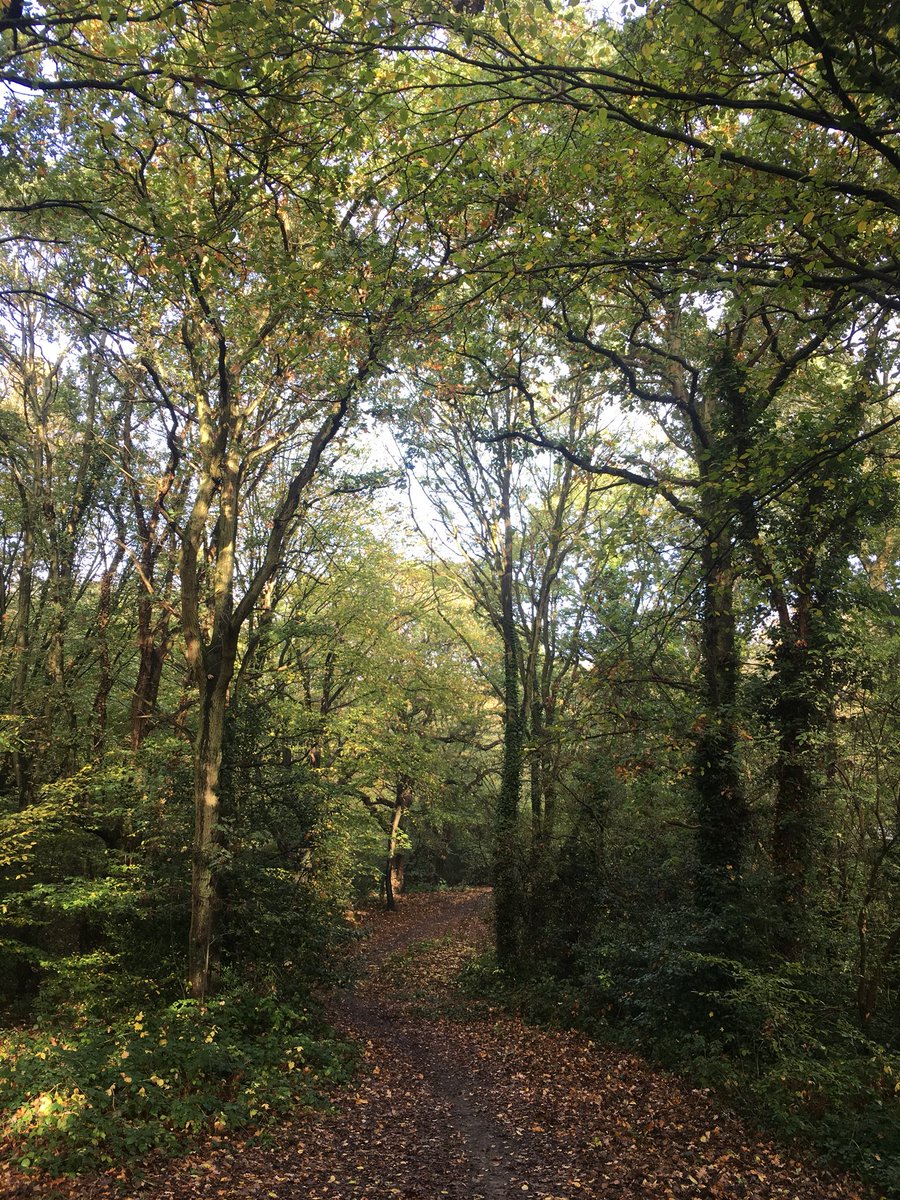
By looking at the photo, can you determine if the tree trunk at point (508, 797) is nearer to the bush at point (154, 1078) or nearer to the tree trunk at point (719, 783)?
the tree trunk at point (719, 783)

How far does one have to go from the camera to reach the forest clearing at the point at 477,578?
490 cm

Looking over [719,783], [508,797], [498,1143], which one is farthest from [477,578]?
[498,1143]

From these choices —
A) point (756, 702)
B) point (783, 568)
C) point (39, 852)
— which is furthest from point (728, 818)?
point (39, 852)

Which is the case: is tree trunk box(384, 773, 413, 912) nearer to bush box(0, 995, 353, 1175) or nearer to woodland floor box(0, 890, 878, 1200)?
woodland floor box(0, 890, 878, 1200)

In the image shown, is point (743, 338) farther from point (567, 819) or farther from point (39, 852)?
point (39, 852)

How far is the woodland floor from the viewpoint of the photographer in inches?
213

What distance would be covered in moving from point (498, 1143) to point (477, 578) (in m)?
11.1

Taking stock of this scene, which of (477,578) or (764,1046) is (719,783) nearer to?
(764,1046)

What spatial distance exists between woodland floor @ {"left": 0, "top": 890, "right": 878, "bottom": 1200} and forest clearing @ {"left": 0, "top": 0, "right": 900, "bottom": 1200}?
0.07m

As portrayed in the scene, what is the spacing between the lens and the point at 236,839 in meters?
9.27

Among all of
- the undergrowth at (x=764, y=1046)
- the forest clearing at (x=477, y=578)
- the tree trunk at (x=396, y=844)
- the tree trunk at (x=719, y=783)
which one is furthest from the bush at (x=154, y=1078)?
the tree trunk at (x=396, y=844)

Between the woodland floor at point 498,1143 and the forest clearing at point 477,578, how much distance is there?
0.07 m

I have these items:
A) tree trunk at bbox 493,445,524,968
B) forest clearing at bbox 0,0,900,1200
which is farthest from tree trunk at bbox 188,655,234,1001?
tree trunk at bbox 493,445,524,968

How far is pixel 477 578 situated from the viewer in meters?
16.1
